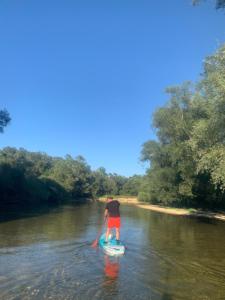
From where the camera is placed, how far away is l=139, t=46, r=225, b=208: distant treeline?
24.6 metres

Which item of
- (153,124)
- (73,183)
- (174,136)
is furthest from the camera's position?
(73,183)

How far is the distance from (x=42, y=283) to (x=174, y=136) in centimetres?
4270

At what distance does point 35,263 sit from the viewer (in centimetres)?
1302

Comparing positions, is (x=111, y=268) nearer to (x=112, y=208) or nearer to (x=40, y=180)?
(x=112, y=208)

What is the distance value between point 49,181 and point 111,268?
78.1 m

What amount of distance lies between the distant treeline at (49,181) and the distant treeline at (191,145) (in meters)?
21.8

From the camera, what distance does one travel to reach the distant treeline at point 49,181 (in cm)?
5966

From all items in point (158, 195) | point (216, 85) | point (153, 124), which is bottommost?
point (158, 195)

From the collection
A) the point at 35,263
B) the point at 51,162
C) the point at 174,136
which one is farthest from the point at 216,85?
the point at 51,162

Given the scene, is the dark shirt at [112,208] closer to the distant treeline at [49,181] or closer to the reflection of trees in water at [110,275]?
the reflection of trees in water at [110,275]


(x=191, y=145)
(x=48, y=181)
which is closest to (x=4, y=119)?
(x=191, y=145)

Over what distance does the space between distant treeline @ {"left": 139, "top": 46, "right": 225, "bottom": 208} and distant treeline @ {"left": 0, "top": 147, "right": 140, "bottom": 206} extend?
21.8 m

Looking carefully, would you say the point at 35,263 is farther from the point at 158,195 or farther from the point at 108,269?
the point at 158,195

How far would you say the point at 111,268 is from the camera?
12.7 m
